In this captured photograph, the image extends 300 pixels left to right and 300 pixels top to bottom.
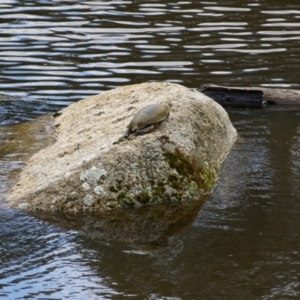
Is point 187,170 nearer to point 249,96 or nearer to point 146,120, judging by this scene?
point 146,120

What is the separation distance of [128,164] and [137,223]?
652 mm

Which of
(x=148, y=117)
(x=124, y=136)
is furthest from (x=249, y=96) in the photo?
(x=124, y=136)

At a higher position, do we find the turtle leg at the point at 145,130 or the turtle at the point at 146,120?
the turtle at the point at 146,120

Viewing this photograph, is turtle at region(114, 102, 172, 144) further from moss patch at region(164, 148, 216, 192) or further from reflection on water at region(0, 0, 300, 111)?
reflection on water at region(0, 0, 300, 111)

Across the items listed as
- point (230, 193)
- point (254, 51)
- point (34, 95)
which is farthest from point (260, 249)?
point (254, 51)

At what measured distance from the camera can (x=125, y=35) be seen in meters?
15.3

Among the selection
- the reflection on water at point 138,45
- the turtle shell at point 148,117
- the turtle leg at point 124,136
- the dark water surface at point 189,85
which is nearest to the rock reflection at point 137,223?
the dark water surface at point 189,85

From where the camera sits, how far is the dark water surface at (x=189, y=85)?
5863 mm

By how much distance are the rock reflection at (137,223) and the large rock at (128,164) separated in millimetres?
114

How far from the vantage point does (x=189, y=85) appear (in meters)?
12.4

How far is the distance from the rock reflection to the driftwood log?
4.12m

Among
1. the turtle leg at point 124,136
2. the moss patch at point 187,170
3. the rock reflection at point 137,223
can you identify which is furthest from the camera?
the turtle leg at point 124,136

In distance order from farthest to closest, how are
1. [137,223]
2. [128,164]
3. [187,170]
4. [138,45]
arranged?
[138,45], [187,170], [128,164], [137,223]

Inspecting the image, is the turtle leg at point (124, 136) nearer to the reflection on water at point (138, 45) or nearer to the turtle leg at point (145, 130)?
the turtle leg at point (145, 130)
